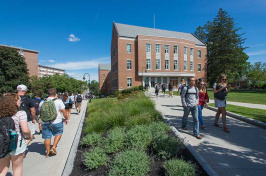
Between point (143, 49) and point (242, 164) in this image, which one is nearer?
point (242, 164)

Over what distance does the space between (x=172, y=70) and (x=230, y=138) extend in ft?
104

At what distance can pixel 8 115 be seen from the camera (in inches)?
92.6

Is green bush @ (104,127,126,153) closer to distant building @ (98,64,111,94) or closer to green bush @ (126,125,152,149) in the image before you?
green bush @ (126,125,152,149)

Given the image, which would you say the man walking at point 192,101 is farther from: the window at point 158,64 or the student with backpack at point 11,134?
the window at point 158,64

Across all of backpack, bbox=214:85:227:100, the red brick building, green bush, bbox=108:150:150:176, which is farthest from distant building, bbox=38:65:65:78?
green bush, bbox=108:150:150:176

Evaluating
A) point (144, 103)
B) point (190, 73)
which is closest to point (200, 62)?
point (190, 73)

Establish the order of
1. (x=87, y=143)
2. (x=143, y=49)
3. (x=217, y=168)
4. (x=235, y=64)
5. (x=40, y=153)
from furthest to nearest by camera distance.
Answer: (x=235, y=64), (x=143, y=49), (x=40, y=153), (x=87, y=143), (x=217, y=168)

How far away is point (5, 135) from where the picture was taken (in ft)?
7.05

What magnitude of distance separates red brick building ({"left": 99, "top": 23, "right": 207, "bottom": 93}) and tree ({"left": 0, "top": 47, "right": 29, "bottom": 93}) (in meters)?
20.4

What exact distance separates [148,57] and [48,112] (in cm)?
3060

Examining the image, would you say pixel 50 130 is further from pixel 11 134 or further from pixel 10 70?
pixel 10 70

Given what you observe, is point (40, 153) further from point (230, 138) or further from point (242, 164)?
point (230, 138)

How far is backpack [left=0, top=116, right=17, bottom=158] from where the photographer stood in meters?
2.12

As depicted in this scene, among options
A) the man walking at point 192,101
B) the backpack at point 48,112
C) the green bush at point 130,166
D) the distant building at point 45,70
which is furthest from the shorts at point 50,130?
the distant building at point 45,70
